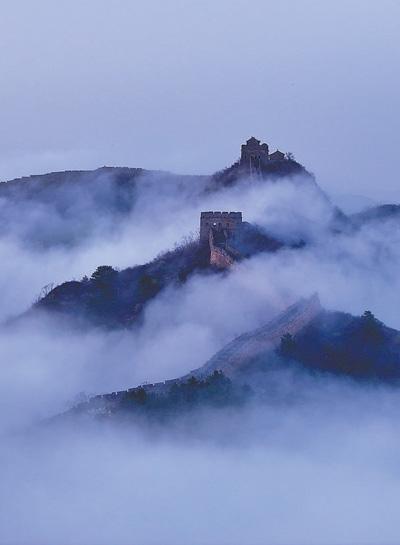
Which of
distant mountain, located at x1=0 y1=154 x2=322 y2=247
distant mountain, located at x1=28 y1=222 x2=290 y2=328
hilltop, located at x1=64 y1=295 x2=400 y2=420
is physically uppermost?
distant mountain, located at x1=0 y1=154 x2=322 y2=247

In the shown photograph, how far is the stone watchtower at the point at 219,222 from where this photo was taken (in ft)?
213

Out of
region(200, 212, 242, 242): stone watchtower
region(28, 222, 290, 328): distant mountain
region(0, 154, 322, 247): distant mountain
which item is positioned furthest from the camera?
region(0, 154, 322, 247): distant mountain

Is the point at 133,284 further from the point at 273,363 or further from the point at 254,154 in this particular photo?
the point at 273,363

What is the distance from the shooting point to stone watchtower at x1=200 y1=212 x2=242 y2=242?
64812 mm

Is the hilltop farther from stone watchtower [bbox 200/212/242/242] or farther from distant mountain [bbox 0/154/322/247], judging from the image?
distant mountain [bbox 0/154/322/247]

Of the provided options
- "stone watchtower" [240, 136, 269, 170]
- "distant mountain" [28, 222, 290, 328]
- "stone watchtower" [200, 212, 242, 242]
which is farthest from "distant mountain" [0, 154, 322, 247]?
"stone watchtower" [200, 212, 242, 242]

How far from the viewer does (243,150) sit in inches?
2945

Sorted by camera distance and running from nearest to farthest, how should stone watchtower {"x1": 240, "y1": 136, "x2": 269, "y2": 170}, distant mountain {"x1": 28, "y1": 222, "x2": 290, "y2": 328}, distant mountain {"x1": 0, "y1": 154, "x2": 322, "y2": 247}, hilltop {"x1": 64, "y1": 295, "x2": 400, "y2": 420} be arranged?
hilltop {"x1": 64, "y1": 295, "x2": 400, "y2": 420}, distant mountain {"x1": 28, "y1": 222, "x2": 290, "y2": 328}, stone watchtower {"x1": 240, "y1": 136, "x2": 269, "y2": 170}, distant mountain {"x1": 0, "y1": 154, "x2": 322, "y2": 247}

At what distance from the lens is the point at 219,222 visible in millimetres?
65125

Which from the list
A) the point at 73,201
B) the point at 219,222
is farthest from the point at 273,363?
the point at 73,201

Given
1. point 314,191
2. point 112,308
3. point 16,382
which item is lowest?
point 16,382

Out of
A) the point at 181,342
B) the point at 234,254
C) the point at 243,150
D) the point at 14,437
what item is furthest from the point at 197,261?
the point at 14,437

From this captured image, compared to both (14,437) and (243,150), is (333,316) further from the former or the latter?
(243,150)

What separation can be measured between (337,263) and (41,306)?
20.3m
